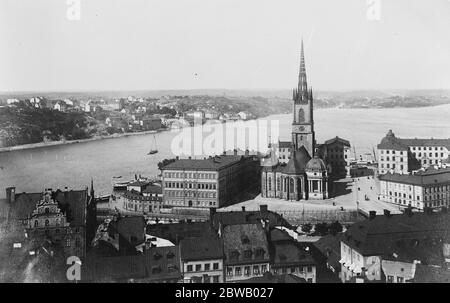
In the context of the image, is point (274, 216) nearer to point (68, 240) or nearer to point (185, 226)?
point (185, 226)

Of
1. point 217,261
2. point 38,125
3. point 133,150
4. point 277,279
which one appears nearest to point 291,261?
point 277,279

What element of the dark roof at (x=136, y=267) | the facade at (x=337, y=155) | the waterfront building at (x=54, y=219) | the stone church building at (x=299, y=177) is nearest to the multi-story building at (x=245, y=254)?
the dark roof at (x=136, y=267)

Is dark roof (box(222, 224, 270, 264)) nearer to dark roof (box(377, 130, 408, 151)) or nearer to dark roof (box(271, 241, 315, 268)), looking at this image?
dark roof (box(271, 241, 315, 268))

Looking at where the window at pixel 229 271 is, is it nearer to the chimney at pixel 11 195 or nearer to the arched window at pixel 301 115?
the chimney at pixel 11 195

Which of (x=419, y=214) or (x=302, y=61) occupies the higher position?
(x=302, y=61)

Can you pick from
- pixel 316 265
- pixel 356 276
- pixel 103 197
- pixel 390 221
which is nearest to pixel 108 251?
pixel 316 265
